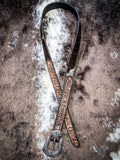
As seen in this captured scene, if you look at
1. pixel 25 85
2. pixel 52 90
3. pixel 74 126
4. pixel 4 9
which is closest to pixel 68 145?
pixel 74 126

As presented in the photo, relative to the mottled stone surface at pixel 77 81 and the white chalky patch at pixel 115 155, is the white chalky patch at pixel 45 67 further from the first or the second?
the white chalky patch at pixel 115 155

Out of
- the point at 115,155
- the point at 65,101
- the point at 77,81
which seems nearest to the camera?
the point at 115,155

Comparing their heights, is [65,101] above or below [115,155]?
above

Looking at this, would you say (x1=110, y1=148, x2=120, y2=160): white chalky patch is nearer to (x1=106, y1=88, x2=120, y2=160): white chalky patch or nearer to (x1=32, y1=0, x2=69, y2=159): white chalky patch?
(x1=106, y1=88, x2=120, y2=160): white chalky patch

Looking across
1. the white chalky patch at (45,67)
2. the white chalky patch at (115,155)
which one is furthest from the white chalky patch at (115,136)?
the white chalky patch at (45,67)

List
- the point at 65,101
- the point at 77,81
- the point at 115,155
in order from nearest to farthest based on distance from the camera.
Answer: the point at 115,155 → the point at 65,101 → the point at 77,81

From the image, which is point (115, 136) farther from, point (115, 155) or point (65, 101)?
point (65, 101)

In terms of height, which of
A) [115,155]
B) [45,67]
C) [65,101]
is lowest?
[115,155]

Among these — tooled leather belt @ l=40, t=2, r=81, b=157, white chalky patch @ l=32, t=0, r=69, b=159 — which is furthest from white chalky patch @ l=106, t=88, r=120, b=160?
white chalky patch @ l=32, t=0, r=69, b=159

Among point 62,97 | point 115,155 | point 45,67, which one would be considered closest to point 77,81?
point 62,97
